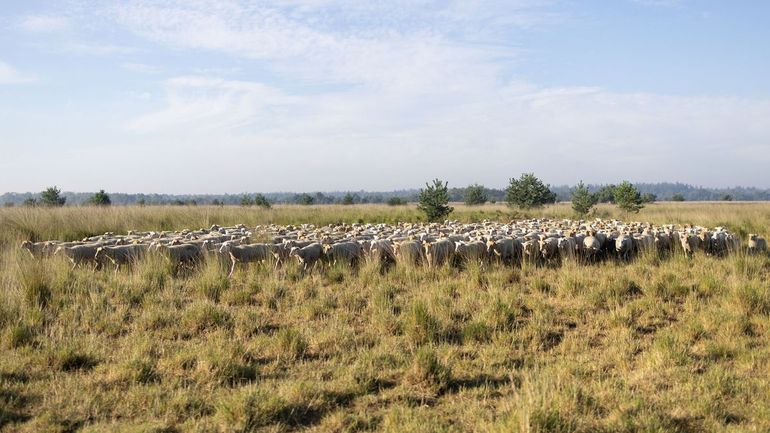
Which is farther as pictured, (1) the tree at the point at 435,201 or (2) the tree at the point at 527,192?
(2) the tree at the point at 527,192

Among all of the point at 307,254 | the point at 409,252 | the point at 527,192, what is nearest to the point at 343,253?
the point at 307,254

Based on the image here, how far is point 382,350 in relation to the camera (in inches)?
257

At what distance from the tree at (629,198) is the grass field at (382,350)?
1984 centimetres

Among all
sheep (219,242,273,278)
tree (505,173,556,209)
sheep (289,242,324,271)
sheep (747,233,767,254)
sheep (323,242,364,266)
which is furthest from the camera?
tree (505,173,556,209)

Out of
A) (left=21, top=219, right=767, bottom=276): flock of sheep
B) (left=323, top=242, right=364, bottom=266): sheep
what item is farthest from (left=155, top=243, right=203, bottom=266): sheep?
(left=323, top=242, right=364, bottom=266): sheep

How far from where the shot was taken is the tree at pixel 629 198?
29.8 metres

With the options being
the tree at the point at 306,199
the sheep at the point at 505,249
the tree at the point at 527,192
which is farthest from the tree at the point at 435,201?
the tree at the point at 306,199

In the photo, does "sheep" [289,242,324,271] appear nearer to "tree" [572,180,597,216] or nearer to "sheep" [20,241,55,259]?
"sheep" [20,241,55,259]

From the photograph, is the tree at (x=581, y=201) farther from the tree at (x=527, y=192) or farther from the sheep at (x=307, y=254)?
the sheep at (x=307, y=254)

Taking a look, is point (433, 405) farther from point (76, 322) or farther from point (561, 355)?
Result: point (76, 322)

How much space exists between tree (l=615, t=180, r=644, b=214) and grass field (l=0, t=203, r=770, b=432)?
19.8 m

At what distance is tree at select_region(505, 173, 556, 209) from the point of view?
31.5 meters

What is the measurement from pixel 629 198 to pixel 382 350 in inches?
1080

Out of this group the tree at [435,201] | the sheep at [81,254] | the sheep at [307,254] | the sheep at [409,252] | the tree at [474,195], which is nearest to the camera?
the sheep at [81,254]
